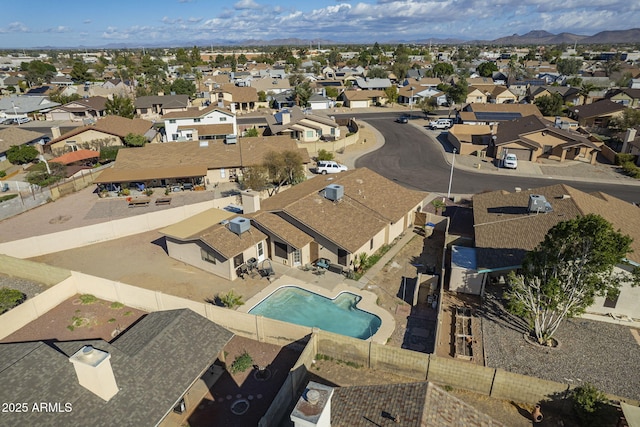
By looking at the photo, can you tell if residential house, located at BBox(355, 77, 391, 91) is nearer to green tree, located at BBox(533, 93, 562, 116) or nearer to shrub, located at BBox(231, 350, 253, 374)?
green tree, located at BBox(533, 93, 562, 116)

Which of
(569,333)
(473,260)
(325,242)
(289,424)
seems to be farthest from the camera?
(325,242)

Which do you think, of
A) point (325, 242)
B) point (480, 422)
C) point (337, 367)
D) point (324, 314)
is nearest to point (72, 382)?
point (337, 367)

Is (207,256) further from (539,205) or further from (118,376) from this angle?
(539,205)

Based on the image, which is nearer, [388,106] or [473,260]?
[473,260]

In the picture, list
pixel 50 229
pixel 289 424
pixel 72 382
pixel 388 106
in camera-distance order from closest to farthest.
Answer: pixel 72 382, pixel 289 424, pixel 50 229, pixel 388 106

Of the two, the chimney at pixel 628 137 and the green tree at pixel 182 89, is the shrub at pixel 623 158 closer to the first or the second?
the chimney at pixel 628 137

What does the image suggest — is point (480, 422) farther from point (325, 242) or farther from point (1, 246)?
point (1, 246)

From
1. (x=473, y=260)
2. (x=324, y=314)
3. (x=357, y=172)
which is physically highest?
(x=357, y=172)
